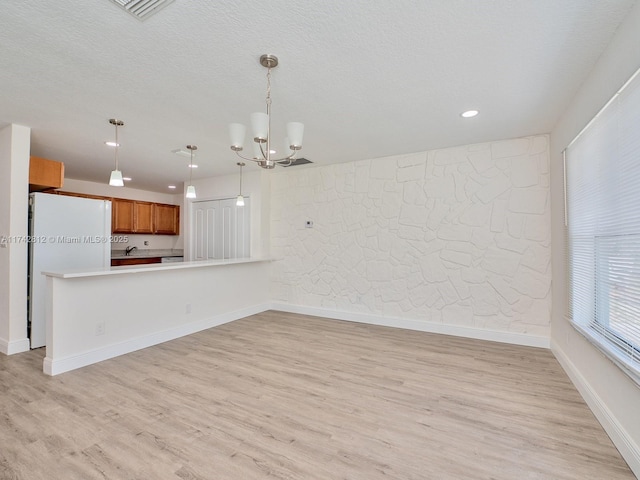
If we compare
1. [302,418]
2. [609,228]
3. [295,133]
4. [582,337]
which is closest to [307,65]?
[295,133]

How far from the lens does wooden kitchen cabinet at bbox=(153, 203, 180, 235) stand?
23.0 ft

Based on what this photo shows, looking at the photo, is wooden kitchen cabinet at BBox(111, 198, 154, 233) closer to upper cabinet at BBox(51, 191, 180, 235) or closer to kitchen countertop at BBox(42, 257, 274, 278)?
upper cabinet at BBox(51, 191, 180, 235)

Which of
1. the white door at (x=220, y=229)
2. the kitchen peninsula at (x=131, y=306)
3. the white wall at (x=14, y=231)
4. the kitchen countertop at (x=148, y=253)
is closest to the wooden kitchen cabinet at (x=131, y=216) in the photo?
the kitchen countertop at (x=148, y=253)

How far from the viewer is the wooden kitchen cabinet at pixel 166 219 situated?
7.02m

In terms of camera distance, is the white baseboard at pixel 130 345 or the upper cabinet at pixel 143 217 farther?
→ the upper cabinet at pixel 143 217

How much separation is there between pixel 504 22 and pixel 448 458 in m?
2.55

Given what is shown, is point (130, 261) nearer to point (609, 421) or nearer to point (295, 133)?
point (295, 133)

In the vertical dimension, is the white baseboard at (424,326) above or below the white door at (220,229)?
below

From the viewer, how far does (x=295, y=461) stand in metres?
1.69

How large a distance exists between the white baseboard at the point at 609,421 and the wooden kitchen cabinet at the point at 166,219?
7.66 metres

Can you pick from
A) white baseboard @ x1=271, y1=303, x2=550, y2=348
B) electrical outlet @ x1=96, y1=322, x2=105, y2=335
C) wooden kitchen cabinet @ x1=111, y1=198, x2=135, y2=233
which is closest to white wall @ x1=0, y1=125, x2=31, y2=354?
electrical outlet @ x1=96, y1=322, x2=105, y2=335

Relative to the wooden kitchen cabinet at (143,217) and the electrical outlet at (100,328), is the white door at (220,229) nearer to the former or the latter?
the wooden kitchen cabinet at (143,217)

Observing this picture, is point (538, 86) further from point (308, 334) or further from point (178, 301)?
point (178, 301)

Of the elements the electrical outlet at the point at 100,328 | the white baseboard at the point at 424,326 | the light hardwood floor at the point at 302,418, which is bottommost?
the light hardwood floor at the point at 302,418
